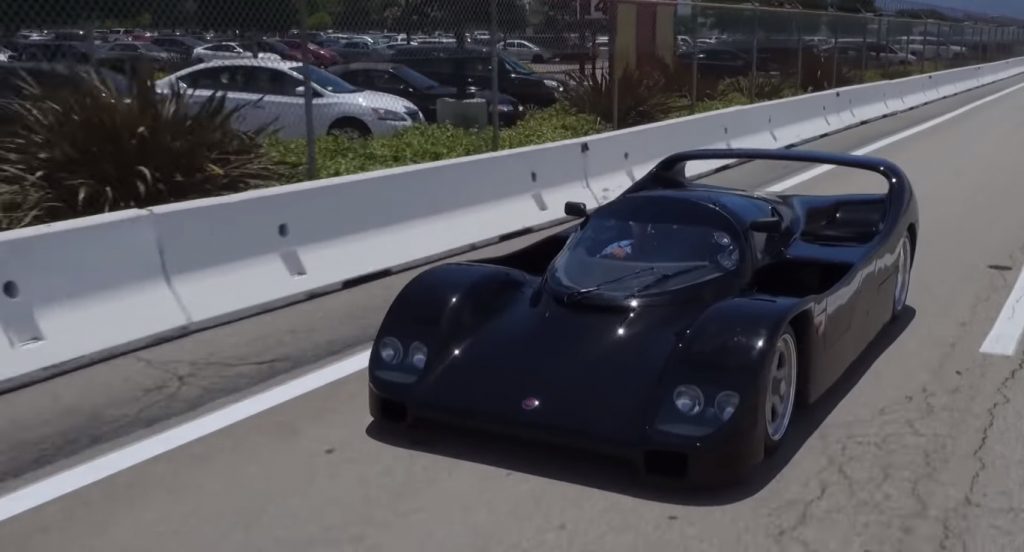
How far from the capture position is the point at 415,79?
17.6 metres

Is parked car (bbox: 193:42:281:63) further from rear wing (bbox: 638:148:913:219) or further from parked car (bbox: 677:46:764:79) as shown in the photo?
parked car (bbox: 677:46:764:79)

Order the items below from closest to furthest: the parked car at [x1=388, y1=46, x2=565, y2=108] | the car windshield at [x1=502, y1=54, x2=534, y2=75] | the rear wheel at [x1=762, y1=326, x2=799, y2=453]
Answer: the rear wheel at [x1=762, y1=326, x2=799, y2=453] < the parked car at [x1=388, y1=46, x2=565, y2=108] < the car windshield at [x1=502, y1=54, x2=534, y2=75]

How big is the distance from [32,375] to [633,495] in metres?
3.44

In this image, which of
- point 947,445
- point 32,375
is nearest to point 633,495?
point 947,445

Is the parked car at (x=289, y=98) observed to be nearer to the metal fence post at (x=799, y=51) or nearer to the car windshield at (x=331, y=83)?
the car windshield at (x=331, y=83)

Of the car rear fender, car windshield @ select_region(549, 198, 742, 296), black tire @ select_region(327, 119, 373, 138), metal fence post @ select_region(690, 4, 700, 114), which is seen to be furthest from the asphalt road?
metal fence post @ select_region(690, 4, 700, 114)

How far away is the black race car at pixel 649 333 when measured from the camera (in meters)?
4.98

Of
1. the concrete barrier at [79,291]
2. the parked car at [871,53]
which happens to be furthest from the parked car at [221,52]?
the parked car at [871,53]

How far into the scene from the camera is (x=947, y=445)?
5.71 metres

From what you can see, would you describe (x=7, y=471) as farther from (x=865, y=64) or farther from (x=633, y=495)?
(x=865, y=64)

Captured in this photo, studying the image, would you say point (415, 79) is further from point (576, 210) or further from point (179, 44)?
point (576, 210)

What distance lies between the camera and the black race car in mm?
4984

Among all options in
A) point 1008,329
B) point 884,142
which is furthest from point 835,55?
point 1008,329

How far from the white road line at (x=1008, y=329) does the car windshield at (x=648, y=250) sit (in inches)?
94.6
